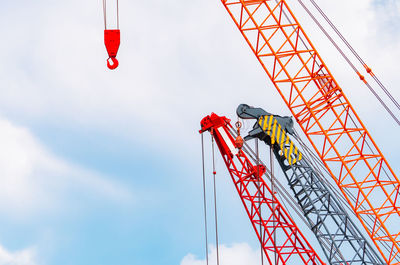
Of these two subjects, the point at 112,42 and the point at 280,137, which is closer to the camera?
the point at 112,42

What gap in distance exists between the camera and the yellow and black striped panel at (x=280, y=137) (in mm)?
45219

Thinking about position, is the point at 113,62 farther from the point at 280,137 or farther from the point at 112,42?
the point at 280,137

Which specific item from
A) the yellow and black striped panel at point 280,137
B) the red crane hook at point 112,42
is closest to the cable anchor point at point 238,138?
the yellow and black striped panel at point 280,137

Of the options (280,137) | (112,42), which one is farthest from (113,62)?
(280,137)

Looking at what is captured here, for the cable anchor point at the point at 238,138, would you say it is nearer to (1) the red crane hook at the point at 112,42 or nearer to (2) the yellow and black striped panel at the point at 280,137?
(2) the yellow and black striped panel at the point at 280,137

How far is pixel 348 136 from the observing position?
4316 centimetres

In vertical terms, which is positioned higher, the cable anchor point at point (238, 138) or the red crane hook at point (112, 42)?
A: the cable anchor point at point (238, 138)

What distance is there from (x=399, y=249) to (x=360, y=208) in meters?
3.50

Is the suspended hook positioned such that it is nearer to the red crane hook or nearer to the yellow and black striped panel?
the red crane hook

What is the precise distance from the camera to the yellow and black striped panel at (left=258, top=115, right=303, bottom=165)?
45.2m

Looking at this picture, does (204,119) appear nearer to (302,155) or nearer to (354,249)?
(302,155)

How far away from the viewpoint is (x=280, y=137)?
45438mm

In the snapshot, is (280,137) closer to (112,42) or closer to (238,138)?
(238,138)

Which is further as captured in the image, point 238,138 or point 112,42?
point 238,138
